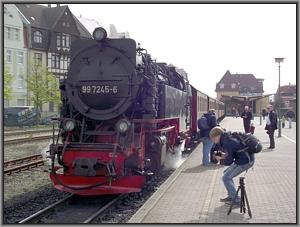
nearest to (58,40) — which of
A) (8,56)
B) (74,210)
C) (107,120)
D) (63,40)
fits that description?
(63,40)

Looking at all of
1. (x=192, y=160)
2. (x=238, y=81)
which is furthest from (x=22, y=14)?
(x=238, y=81)

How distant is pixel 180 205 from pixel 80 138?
9.60ft

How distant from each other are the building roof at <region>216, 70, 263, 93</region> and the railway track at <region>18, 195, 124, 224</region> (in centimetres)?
9574

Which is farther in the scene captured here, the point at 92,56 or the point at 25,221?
the point at 92,56

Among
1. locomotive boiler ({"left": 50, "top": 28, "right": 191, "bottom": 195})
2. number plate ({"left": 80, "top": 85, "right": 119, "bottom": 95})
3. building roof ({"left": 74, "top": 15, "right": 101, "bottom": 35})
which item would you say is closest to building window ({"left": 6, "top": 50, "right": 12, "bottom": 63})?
building roof ({"left": 74, "top": 15, "right": 101, "bottom": 35})

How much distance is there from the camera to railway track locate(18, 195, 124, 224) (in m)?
7.43

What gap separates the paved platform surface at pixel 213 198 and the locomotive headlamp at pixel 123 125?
1.41 m

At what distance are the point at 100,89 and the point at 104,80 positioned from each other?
219mm

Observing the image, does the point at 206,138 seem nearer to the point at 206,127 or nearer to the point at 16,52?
the point at 206,127

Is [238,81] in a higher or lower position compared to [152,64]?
higher

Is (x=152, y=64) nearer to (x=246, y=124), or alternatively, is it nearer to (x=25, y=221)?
(x=25, y=221)

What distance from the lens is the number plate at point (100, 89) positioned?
9344 millimetres

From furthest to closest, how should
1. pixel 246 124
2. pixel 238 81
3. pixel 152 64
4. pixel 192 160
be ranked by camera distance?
1. pixel 238 81
2. pixel 246 124
3. pixel 192 160
4. pixel 152 64

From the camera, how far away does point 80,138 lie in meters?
9.27
